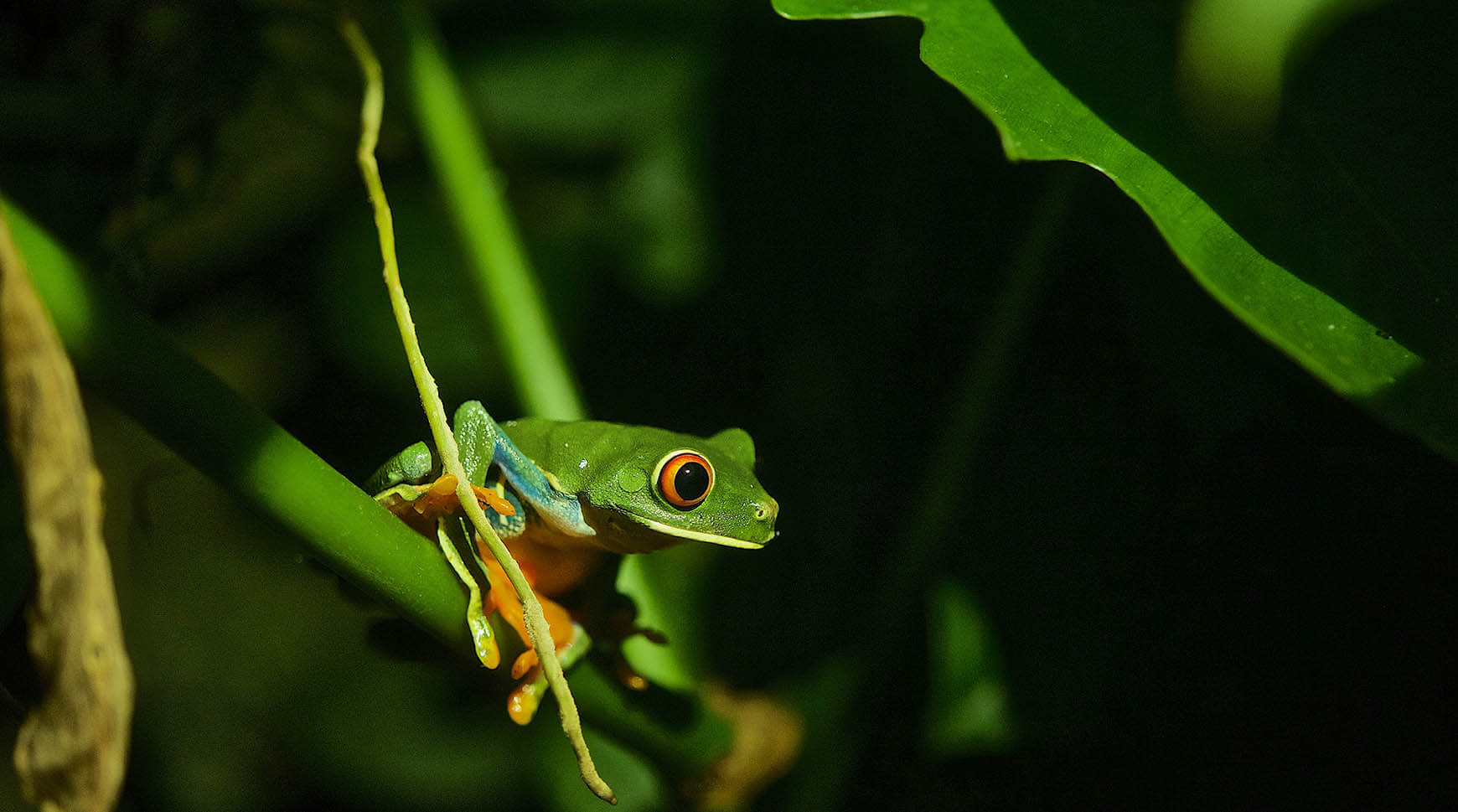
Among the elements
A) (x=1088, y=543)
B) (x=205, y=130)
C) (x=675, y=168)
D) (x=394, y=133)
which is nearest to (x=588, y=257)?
(x=675, y=168)

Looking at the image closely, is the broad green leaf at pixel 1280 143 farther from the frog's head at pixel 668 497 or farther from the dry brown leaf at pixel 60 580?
the dry brown leaf at pixel 60 580

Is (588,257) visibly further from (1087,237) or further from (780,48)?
(1087,237)

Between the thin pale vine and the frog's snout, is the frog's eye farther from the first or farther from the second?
the thin pale vine

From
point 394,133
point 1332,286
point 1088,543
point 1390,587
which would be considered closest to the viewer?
point 1332,286

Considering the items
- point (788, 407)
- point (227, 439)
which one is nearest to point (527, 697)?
point (227, 439)

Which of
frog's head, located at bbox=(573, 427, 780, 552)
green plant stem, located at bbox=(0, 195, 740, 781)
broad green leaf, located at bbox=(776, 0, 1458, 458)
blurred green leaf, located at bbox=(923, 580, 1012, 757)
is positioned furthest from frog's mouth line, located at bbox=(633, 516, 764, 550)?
blurred green leaf, located at bbox=(923, 580, 1012, 757)

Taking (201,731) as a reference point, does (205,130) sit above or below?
above

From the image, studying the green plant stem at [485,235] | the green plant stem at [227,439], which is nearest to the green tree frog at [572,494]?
the green plant stem at [227,439]
